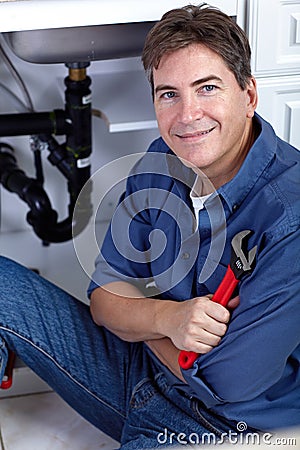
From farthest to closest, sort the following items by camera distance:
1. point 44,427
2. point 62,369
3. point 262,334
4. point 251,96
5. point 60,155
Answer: point 60,155 → point 44,427 → point 62,369 → point 251,96 → point 262,334

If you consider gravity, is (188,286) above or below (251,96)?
below

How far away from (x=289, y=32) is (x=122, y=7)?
328 mm

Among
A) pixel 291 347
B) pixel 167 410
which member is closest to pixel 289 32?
pixel 291 347

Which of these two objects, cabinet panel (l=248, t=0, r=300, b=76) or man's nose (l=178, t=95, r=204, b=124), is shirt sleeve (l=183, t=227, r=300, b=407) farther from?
cabinet panel (l=248, t=0, r=300, b=76)

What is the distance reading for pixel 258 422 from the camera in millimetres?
1379

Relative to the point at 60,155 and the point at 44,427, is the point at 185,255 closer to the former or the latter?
the point at 44,427

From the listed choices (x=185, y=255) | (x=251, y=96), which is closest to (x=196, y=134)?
(x=251, y=96)

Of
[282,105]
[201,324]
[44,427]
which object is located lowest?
[44,427]

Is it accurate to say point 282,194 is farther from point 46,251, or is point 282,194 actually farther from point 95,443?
point 46,251

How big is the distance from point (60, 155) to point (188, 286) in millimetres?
750

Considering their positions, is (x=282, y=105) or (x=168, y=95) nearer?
(x=168, y=95)

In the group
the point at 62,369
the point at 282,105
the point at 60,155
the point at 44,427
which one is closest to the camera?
the point at 62,369

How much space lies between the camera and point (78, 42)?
1.73 metres

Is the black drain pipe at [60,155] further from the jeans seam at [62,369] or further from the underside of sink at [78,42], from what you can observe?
the jeans seam at [62,369]
